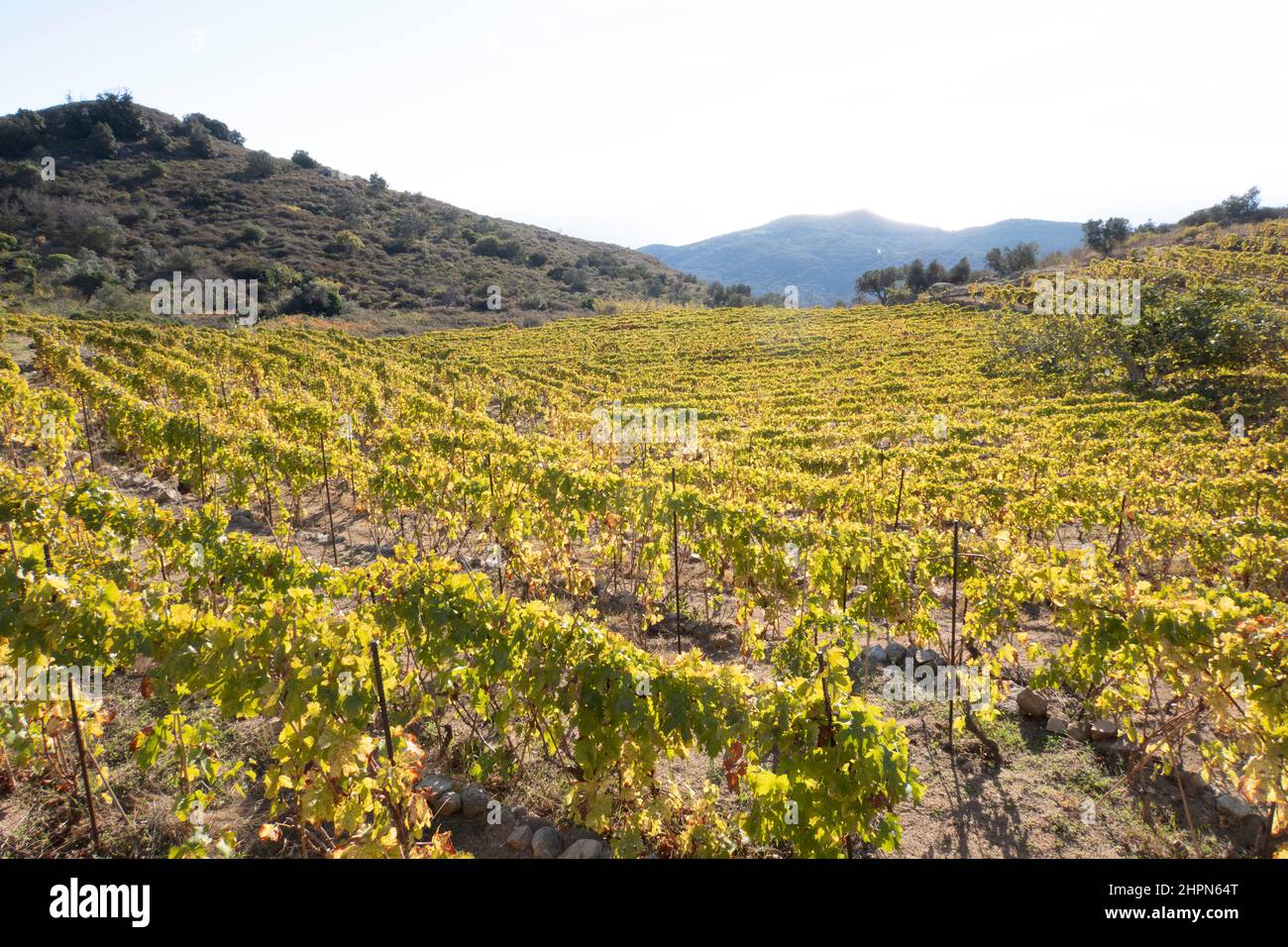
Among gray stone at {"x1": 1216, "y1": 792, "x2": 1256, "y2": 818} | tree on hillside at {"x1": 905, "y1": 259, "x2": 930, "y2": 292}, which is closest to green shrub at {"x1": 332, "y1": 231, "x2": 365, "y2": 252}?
tree on hillside at {"x1": 905, "y1": 259, "x2": 930, "y2": 292}

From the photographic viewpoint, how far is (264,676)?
3.54m

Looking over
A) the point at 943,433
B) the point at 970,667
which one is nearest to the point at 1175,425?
the point at 943,433

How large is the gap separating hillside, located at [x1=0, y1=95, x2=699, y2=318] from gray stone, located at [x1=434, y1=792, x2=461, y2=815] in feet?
173

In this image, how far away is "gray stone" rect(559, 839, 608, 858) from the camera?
391cm

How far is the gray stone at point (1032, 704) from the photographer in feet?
18.4

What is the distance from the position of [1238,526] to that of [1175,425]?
1366 cm

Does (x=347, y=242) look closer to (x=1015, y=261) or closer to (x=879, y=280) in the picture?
(x=879, y=280)

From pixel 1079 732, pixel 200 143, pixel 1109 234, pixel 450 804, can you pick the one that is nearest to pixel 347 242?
pixel 200 143

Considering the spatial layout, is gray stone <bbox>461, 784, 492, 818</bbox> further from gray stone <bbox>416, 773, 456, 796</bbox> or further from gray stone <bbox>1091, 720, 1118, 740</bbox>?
gray stone <bbox>1091, 720, 1118, 740</bbox>

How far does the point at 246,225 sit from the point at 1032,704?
246 ft

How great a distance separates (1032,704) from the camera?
5.62 metres

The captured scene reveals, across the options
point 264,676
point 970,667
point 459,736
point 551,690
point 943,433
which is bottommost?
point 459,736
